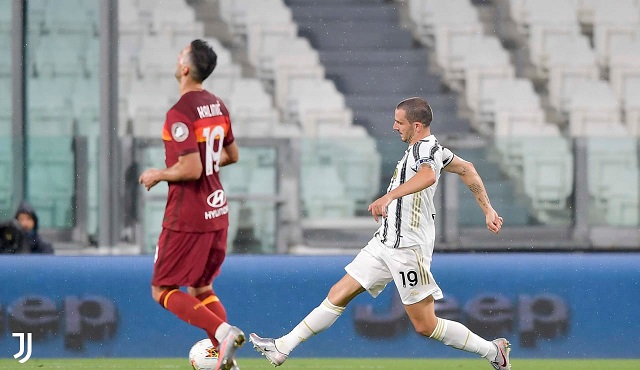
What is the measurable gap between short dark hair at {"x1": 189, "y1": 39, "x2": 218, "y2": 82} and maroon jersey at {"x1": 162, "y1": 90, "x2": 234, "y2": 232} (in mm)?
87

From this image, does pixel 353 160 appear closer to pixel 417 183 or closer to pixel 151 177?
pixel 417 183

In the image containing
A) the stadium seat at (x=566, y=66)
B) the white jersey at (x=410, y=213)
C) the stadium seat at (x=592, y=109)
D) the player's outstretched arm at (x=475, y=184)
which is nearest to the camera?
the white jersey at (x=410, y=213)

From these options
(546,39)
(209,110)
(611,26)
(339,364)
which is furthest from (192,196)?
(611,26)

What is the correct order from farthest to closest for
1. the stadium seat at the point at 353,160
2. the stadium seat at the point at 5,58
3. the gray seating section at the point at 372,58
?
1. the gray seating section at the point at 372,58
2. the stadium seat at the point at 5,58
3. the stadium seat at the point at 353,160

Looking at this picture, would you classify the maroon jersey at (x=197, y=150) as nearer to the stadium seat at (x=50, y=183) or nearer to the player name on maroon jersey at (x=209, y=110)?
the player name on maroon jersey at (x=209, y=110)

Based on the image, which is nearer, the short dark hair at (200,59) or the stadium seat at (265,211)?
the short dark hair at (200,59)

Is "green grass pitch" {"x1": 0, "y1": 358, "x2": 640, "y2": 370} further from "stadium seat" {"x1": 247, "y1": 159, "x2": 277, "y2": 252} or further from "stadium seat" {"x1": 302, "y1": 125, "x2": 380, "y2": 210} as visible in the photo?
"stadium seat" {"x1": 302, "y1": 125, "x2": 380, "y2": 210}

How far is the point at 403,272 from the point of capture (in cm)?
606

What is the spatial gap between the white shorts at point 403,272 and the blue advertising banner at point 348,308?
157 cm

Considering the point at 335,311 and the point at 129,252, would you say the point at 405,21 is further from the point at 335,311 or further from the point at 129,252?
the point at 335,311

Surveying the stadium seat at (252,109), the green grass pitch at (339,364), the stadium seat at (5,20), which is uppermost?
the stadium seat at (5,20)

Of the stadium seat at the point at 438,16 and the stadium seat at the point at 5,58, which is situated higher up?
the stadium seat at the point at 438,16

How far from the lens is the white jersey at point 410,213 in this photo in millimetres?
5984

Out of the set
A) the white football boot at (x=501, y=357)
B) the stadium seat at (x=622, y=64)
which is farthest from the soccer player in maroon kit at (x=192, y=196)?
the stadium seat at (x=622, y=64)
